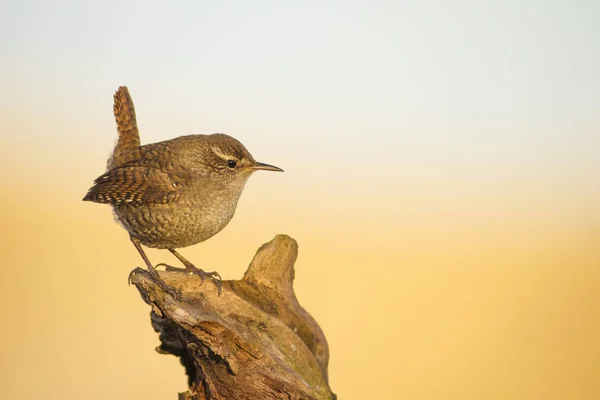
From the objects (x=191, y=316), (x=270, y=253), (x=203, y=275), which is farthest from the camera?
(x=270, y=253)

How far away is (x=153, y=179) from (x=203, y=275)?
0.74 metres

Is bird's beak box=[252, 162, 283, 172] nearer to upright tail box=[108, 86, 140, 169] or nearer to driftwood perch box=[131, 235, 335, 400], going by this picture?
driftwood perch box=[131, 235, 335, 400]

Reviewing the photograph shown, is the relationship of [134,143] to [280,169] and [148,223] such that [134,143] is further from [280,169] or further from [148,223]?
[280,169]

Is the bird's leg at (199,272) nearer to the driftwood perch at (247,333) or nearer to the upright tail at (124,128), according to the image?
the driftwood perch at (247,333)

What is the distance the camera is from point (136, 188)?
447 centimetres

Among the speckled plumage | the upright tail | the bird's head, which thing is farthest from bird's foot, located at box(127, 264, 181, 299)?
the upright tail

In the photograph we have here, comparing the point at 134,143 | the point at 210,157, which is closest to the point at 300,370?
the point at 210,157

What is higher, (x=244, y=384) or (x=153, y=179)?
(x=153, y=179)

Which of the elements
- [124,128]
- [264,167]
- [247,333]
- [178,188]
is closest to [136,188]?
[178,188]

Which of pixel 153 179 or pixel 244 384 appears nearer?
pixel 244 384

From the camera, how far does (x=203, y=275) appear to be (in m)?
4.68

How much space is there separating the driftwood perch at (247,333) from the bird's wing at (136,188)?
1.66ft

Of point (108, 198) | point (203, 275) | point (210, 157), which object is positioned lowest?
point (203, 275)

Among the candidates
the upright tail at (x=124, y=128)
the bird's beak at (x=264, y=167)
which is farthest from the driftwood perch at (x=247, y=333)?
the upright tail at (x=124, y=128)
